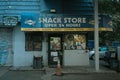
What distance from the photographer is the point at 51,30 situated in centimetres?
1914

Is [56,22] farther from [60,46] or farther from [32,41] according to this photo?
[32,41]

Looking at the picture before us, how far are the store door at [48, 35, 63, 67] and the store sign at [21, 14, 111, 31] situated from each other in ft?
5.70

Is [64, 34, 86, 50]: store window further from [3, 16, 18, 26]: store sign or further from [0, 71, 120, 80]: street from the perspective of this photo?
[0, 71, 120, 80]: street

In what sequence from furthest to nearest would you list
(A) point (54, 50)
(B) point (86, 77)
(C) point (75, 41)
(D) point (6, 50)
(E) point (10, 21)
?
(D) point (6, 50) → (C) point (75, 41) → (A) point (54, 50) → (E) point (10, 21) → (B) point (86, 77)

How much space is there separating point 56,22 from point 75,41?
253cm

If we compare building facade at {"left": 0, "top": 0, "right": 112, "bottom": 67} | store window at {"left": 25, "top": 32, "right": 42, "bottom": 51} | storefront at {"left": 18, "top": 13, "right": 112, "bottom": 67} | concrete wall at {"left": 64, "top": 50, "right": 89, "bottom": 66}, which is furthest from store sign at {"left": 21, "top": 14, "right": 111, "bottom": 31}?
concrete wall at {"left": 64, "top": 50, "right": 89, "bottom": 66}

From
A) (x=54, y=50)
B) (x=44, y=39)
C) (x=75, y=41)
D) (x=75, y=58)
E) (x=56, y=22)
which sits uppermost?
(x=56, y=22)

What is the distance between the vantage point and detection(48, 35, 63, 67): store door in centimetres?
2045

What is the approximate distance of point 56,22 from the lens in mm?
19328

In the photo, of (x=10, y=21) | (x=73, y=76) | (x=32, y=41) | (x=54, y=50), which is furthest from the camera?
(x=32, y=41)

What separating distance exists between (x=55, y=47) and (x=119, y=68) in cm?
502

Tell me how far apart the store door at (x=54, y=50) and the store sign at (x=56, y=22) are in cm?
174

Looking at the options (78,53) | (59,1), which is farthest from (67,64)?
(59,1)

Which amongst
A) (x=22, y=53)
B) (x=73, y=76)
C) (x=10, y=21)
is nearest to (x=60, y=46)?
(x=22, y=53)
